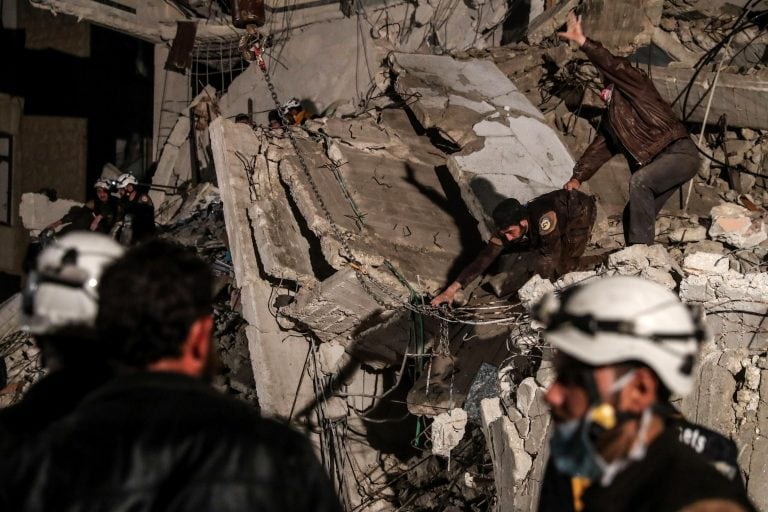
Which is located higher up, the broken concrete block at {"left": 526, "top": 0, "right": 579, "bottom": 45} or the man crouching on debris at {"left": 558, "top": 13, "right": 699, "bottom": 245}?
the broken concrete block at {"left": 526, "top": 0, "right": 579, "bottom": 45}

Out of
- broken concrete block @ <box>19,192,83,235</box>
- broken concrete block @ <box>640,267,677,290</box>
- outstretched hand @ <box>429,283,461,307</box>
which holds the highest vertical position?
broken concrete block @ <box>640,267,677,290</box>

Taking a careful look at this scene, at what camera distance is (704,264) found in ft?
19.0

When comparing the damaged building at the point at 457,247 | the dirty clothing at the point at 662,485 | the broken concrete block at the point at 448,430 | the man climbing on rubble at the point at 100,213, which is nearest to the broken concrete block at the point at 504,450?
the damaged building at the point at 457,247

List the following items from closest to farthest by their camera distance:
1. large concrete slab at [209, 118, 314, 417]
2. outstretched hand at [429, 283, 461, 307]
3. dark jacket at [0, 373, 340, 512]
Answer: dark jacket at [0, 373, 340, 512], outstretched hand at [429, 283, 461, 307], large concrete slab at [209, 118, 314, 417]

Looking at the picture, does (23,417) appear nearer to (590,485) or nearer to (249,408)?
(249,408)

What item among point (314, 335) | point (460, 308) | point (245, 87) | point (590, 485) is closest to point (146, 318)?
point (590, 485)

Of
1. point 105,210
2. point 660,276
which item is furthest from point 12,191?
point 660,276

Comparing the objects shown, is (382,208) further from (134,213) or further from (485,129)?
(134,213)

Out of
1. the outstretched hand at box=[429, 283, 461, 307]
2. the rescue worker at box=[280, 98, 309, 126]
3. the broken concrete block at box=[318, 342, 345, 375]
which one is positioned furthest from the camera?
the rescue worker at box=[280, 98, 309, 126]

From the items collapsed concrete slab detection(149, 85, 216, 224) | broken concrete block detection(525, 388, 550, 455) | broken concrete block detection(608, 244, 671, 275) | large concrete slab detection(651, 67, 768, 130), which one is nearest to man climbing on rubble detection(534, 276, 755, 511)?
broken concrete block detection(525, 388, 550, 455)

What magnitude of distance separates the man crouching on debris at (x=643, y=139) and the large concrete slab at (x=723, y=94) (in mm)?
1655

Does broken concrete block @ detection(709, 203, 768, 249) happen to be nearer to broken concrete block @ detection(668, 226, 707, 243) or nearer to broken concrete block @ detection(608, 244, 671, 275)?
broken concrete block @ detection(668, 226, 707, 243)

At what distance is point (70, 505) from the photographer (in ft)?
5.56

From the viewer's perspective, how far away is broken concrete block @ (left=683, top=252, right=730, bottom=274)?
5.76 meters
